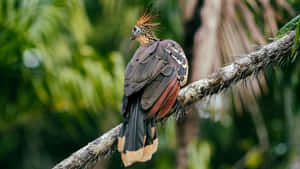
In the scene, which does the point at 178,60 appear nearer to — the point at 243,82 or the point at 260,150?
the point at 243,82

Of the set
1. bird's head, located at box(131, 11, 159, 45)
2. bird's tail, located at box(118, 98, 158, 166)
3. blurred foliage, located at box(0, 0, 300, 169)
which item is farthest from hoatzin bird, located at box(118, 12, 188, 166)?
blurred foliage, located at box(0, 0, 300, 169)

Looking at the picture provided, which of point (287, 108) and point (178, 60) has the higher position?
point (178, 60)

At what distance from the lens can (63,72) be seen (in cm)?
468

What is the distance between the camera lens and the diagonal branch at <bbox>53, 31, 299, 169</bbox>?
2168 millimetres

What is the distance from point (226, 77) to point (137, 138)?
2.15 feet

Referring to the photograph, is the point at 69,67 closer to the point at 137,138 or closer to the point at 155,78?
the point at 155,78

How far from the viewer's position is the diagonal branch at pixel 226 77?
2.17 m

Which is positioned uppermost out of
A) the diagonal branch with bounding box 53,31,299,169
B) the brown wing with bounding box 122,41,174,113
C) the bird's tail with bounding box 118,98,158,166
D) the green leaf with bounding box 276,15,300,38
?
the green leaf with bounding box 276,15,300,38

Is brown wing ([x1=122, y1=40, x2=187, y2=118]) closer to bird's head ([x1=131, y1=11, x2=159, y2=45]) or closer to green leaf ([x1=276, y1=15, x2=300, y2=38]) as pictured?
bird's head ([x1=131, y1=11, x2=159, y2=45])

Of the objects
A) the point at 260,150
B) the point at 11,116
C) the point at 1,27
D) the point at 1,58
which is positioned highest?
the point at 1,27

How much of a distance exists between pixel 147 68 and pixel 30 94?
2668mm

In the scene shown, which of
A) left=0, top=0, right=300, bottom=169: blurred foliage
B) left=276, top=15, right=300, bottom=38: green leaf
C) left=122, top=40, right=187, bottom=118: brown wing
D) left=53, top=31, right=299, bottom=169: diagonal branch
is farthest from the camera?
left=0, top=0, right=300, bottom=169: blurred foliage

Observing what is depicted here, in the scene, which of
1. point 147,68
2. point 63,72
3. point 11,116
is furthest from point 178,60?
point 11,116

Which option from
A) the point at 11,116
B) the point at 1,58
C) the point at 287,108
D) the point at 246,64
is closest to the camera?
the point at 246,64
